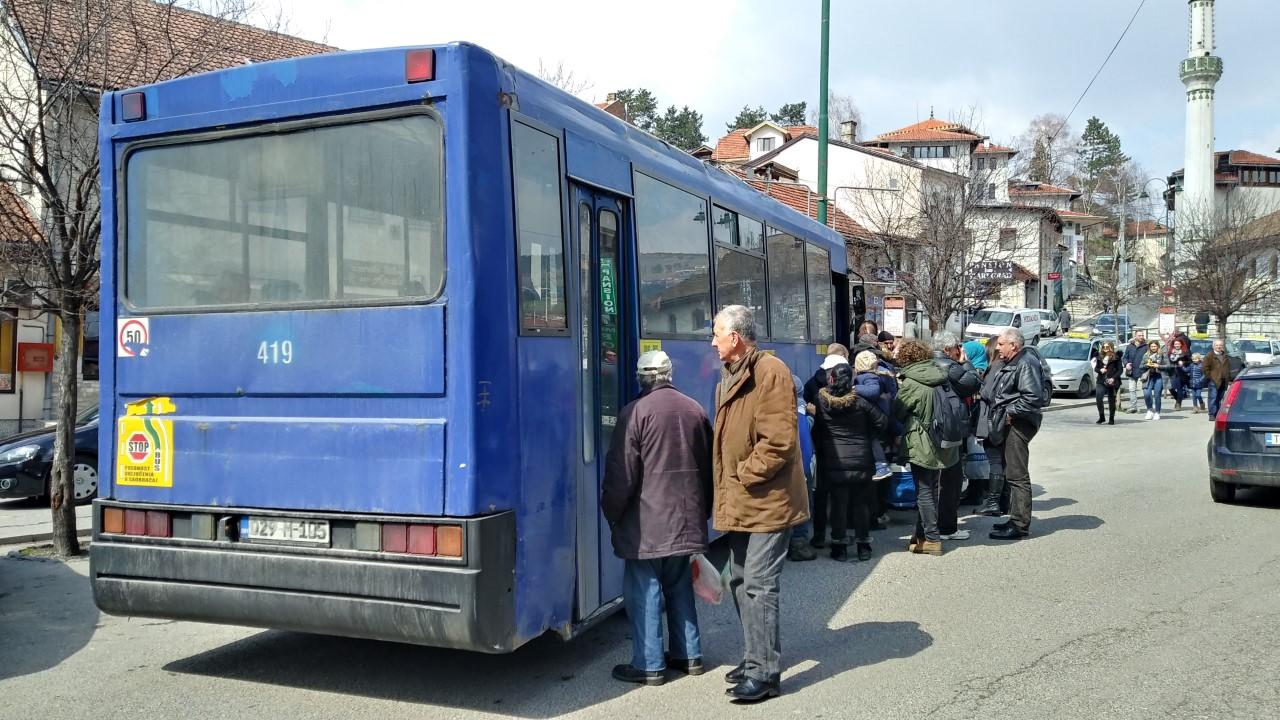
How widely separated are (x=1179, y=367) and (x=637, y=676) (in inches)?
969

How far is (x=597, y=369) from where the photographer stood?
593 centimetres

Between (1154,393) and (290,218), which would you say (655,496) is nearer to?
(290,218)

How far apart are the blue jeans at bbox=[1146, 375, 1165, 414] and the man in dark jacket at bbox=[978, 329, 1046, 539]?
1579 centimetres

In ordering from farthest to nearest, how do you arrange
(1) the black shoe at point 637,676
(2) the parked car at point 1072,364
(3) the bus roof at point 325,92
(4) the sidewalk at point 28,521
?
1. (2) the parked car at point 1072,364
2. (4) the sidewalk at point 28,521
3. (1) the black shoe at point 637,676
4. (3) the bus roof at point 325,92

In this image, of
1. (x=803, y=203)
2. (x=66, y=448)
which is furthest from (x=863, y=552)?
(x=803, y=203)

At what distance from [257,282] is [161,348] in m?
0.66

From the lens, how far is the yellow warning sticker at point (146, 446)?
212 inches

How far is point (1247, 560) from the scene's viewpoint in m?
8.58

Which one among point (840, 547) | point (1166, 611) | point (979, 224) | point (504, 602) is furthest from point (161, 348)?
point (979, 224)

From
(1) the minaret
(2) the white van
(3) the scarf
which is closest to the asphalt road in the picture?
(3) the scarf

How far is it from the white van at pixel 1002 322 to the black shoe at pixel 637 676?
36.2 meters

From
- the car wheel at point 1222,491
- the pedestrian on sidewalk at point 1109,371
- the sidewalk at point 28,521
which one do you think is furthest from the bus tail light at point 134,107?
the pedestrian on sidewalk at point 1109,371

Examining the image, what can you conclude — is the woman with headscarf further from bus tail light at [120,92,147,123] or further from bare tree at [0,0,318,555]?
bus tail light at [120,92,147,123]

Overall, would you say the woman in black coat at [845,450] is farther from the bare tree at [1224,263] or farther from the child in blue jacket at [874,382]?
the bare tree at [1224,263]
